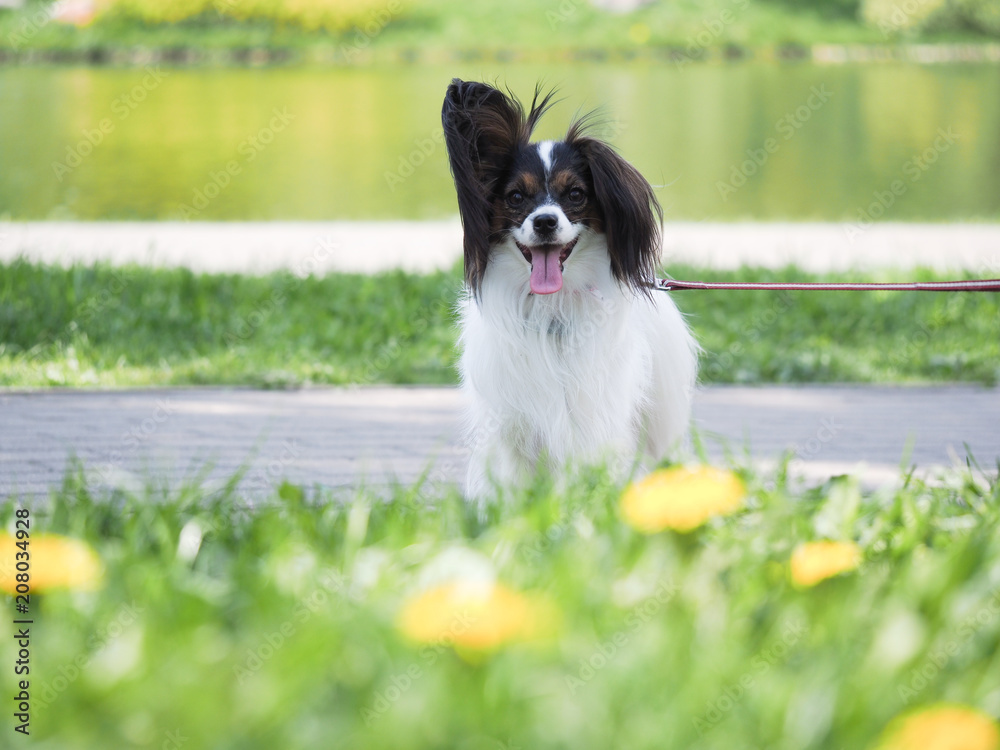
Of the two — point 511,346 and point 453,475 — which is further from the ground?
point 511,346

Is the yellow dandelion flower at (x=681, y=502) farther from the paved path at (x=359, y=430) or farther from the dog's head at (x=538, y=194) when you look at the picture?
the paved path at (x=359, y=430)

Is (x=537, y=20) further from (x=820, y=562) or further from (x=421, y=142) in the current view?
(x=820, y=562)

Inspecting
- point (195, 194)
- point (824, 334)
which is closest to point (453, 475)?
point (824, 334)

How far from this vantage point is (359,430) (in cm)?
559

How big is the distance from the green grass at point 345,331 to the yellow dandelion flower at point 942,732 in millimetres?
5096

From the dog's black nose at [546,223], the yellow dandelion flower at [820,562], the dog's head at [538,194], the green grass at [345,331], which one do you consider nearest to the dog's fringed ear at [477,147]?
the dog's head at [538,194]

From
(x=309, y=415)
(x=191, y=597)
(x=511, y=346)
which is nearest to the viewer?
(x=191, y=597)

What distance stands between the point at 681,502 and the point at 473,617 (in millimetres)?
645

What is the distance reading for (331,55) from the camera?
151ft

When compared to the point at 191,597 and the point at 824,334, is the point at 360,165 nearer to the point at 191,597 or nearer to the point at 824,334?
the point at 824,334

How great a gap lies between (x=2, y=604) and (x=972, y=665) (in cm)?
200

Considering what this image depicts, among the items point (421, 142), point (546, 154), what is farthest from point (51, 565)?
point (421, 142)

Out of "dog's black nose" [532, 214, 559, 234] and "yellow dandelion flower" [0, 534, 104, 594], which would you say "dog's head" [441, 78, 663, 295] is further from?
"yellow dandelion flower" [0, 534, 104, 594]

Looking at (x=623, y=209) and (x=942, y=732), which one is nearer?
(x=942, y=732)
